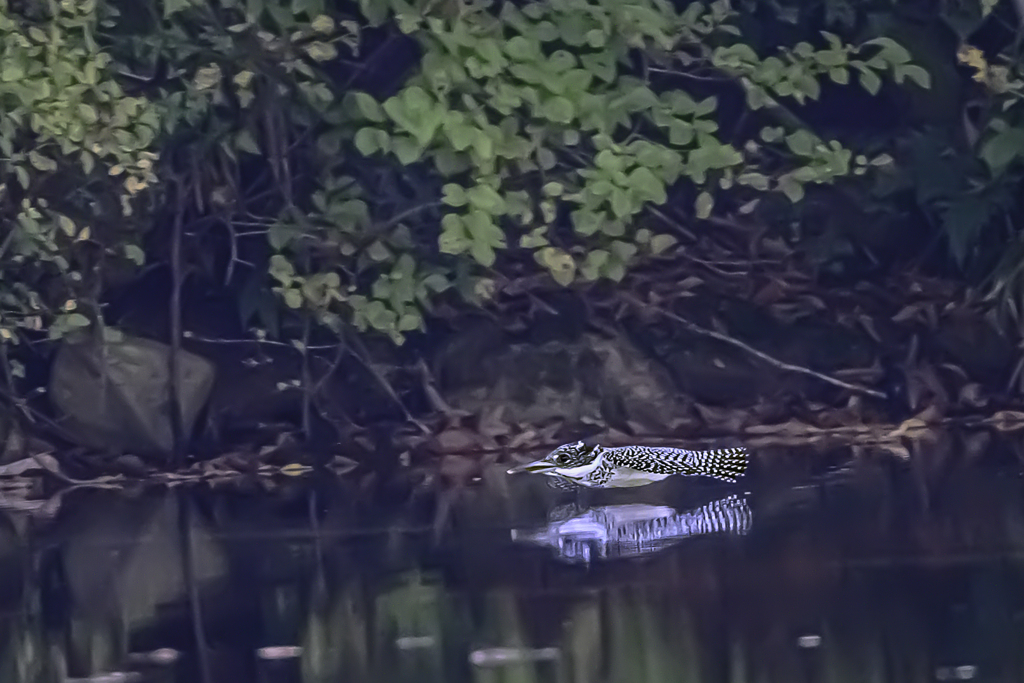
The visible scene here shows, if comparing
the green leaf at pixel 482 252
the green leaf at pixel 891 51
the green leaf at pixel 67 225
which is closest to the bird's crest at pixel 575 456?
the green leaf at pixel 482 252

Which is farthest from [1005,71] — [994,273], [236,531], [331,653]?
[331,653]

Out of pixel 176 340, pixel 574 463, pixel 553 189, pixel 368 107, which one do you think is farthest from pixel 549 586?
pixel 176 340

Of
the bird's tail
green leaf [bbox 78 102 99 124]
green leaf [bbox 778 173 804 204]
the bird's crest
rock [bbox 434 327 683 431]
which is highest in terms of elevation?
green leaf [bbox 78 102 99 124]

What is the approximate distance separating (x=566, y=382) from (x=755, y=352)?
0.57 metres

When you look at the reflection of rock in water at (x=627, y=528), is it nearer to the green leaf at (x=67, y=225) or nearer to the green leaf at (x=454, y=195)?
the green leaf at (x=454, y=195)

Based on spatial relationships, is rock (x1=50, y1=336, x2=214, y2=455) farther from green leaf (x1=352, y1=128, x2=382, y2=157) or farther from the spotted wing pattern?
the spotted wing pattern

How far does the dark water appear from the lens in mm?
2322

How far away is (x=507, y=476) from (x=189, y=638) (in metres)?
1.50

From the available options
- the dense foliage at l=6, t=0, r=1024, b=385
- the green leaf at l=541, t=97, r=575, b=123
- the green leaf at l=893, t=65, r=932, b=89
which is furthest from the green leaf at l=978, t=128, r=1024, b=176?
the green leaf at l=541, t=97, r=575, b=123

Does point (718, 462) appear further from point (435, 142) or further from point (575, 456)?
point (435, 142)

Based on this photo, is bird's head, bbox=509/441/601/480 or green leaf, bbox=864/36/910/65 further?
green leaf, bbox=864/36/910/65

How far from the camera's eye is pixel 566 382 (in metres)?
4.45

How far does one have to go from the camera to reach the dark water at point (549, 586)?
2322 millimetres

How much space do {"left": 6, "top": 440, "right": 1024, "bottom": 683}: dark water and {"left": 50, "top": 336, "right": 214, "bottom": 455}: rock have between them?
676 mm
